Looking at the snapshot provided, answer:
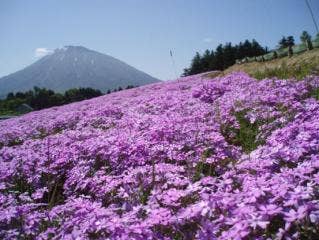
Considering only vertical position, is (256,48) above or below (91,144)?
above

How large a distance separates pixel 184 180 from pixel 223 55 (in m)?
81.9

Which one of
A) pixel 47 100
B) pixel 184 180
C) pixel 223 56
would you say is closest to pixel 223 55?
pixel 223 56

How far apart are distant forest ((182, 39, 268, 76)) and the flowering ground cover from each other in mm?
73104

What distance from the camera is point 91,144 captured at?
7.07m

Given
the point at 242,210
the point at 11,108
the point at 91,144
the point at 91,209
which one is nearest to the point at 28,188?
the point at 91,144

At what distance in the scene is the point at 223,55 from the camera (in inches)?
3295

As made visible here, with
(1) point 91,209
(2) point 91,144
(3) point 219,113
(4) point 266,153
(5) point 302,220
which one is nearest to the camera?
(5) point 302,220

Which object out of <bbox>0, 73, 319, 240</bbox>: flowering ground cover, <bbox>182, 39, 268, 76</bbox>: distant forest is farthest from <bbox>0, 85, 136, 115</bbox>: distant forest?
<bbox>0, 73, 319, 240</bbox>: flowering ground cover

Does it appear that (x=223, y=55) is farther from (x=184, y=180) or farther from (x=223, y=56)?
(x=184, y=180)

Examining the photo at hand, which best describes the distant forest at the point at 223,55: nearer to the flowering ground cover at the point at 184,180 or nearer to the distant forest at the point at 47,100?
the distant forest at the point at 47,100

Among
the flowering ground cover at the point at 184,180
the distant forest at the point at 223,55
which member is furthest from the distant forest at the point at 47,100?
the flowering ground cover at the point at 184,180

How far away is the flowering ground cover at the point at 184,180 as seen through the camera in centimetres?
297

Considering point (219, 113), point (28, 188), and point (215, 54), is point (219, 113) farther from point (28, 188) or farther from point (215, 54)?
point (215, 54)

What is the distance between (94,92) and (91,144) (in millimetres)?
85875
